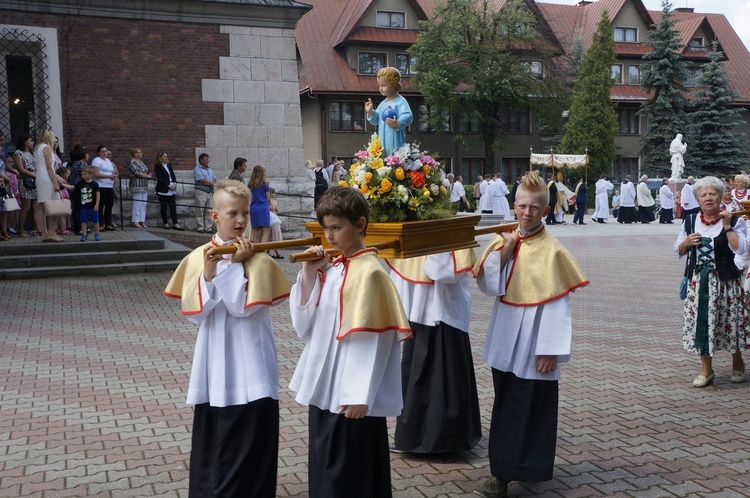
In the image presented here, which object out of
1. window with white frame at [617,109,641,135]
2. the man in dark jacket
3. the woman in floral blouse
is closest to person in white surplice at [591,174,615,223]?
the man in dark jacket

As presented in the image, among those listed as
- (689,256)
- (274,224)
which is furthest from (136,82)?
(689,256)

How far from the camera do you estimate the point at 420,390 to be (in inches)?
211

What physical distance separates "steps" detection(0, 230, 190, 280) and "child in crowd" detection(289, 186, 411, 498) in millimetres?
10428

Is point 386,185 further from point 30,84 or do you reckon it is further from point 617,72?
point 617,72

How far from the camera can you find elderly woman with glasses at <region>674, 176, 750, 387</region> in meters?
7.08

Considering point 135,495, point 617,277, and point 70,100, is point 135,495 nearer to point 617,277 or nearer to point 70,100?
point 617,277

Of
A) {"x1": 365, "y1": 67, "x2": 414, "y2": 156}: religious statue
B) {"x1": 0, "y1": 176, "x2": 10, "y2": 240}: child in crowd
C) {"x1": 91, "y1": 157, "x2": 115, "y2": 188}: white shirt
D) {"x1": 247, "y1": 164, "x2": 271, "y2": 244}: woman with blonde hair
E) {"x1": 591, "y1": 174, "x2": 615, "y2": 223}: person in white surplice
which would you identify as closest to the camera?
{"x1": 365, "y1": 67, "x2": 414, "y2": 156}: religious statue

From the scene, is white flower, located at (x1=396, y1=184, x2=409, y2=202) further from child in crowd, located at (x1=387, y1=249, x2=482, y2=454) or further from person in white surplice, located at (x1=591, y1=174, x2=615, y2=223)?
person in white surplice, located at (x1=591, y1=174, x2=615, y2=223)

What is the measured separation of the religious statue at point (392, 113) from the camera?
6.14m

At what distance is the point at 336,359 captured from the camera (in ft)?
13.1

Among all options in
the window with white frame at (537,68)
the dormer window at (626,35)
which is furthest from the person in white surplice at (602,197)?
the dormer window at (626,35)

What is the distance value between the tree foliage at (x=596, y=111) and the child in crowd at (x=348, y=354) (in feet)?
142

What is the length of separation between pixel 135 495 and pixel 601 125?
145ft

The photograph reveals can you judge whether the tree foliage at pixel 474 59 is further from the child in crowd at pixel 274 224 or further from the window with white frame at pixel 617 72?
the child in crowd at pixel 274 224
